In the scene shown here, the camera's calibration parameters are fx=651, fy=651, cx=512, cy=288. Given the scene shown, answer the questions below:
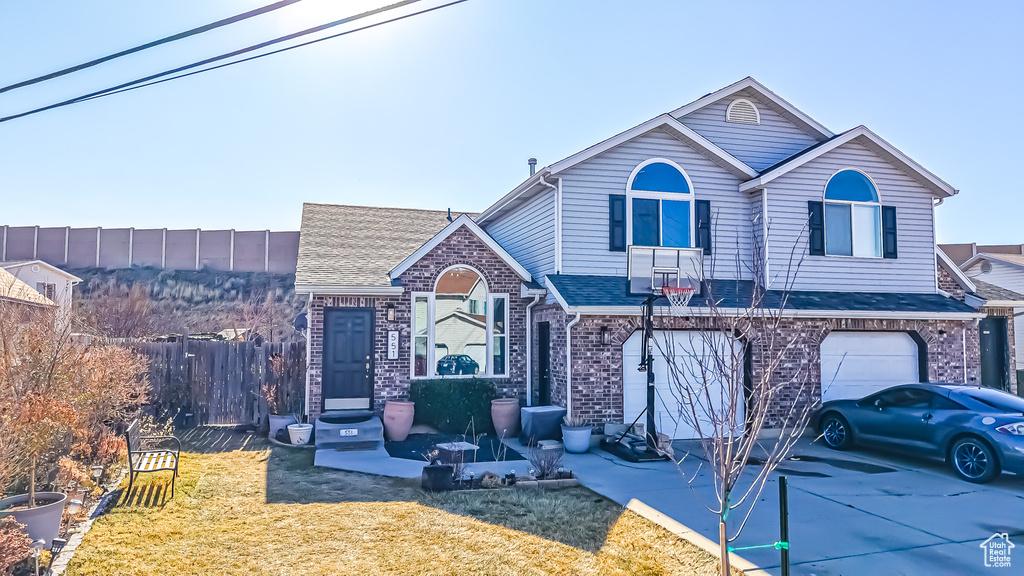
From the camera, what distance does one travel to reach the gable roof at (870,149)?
13.8 metres

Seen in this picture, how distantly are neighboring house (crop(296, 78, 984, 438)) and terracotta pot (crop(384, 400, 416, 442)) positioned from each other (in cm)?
77

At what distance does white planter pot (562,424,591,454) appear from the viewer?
11367 mm

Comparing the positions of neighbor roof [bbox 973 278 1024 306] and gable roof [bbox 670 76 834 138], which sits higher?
gable roof [bbox 670 76 834 138]

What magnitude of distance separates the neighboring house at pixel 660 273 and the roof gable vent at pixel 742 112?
2.0 inches

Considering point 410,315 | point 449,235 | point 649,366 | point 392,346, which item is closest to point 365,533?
point 649,366

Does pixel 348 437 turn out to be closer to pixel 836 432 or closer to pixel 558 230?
pixel 558 230

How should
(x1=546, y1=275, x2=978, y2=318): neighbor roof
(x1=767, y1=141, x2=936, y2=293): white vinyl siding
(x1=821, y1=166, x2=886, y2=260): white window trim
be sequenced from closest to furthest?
(x1=546, y1=275, x2=978, y2=318): neighbor roof
(x1=767, y1=141, x2=936, y2=293): white vinyl siding
(x1=821, y1=166, x2=886, y2=260): white window trim

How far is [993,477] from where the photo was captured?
29.8 feet

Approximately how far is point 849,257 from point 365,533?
39.8 feet

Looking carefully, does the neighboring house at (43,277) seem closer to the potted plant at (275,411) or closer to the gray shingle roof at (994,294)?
the potted plant at (275,411)

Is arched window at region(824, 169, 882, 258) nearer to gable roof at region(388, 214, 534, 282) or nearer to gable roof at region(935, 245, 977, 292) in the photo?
gable roof at region(935, 245, 977, 292)

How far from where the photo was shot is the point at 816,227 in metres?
14.1

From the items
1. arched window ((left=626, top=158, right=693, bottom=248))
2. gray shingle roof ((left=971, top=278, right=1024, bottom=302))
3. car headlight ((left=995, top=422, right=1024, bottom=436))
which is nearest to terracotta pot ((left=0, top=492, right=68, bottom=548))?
arched window ((left=626, top=158, right=693, bottom=248))

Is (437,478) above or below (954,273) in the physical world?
below
